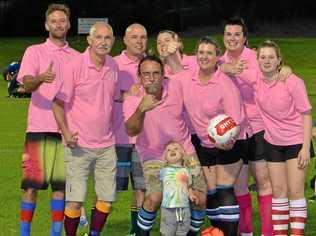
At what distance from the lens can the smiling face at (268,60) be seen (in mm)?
9055

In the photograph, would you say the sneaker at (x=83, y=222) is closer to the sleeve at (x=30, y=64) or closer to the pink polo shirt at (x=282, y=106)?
the sleeve at (x=30, y=64)

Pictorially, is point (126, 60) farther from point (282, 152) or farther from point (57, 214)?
point (282, 152)

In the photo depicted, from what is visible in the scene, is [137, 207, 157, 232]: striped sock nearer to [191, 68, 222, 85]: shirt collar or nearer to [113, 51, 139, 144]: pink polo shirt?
[113, 51, 139, 144]: pink polo shirt

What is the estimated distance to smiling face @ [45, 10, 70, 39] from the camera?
9336 mm

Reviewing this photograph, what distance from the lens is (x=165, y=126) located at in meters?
8.81

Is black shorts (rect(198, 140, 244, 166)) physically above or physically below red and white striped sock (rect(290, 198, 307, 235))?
above

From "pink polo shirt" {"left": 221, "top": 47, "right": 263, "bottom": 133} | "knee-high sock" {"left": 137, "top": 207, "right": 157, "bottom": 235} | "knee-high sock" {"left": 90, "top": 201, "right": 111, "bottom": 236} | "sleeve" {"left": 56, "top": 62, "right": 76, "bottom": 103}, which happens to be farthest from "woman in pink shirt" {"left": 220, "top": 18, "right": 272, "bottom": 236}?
"sleeve" {"left": 56, "top": 62, "right": 76, "bottom": 103}

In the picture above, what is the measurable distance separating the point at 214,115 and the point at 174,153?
21.0 inches

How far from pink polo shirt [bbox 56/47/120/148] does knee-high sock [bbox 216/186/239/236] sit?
1.21 meters

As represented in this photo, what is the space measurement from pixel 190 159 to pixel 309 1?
6677 cm

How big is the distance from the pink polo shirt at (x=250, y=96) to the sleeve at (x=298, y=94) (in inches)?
19.1

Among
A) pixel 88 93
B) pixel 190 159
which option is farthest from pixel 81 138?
pixel 190 159

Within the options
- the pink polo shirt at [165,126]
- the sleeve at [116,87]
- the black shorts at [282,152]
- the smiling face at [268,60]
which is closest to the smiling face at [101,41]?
the sleeve at [116,87]

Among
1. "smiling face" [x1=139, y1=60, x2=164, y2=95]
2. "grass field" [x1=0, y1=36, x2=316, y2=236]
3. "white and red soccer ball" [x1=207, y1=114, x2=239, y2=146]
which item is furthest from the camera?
"grass field" [x1=0, y1=36, x2=316, y2=236]
